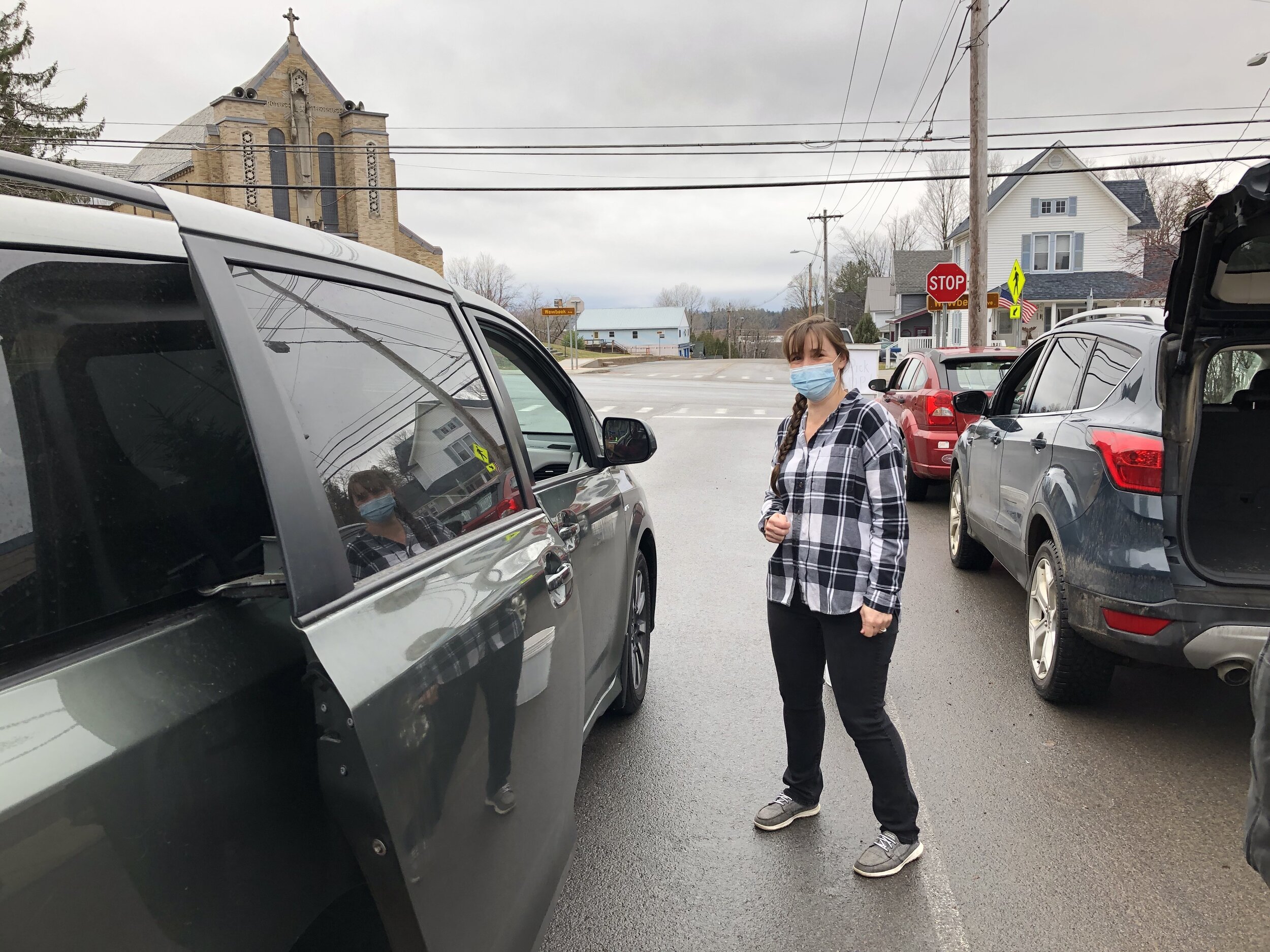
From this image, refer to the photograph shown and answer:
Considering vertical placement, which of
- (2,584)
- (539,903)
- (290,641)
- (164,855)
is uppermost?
(2,584)

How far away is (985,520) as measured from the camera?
20.1 feet

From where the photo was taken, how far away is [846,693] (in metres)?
3.12

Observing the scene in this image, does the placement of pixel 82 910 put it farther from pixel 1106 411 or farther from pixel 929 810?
pixel 1106 411

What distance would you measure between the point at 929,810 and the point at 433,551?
2549 mm

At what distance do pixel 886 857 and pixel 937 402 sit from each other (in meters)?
7.25

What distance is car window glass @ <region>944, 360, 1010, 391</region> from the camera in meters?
10.1

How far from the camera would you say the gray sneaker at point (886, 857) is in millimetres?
3141

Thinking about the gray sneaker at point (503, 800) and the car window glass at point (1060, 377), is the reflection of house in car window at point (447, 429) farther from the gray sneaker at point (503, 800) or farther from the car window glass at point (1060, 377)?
the car window glass at point (1060, 377)

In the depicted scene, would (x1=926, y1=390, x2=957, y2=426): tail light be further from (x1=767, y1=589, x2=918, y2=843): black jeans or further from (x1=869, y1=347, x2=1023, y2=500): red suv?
(x1=767, y1=589, x2=918, y2=843): black jeans

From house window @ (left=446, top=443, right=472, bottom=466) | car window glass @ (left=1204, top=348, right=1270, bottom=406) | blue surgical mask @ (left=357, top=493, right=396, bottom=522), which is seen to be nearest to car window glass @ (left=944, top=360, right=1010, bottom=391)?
car window glass @ (left=1204, top=348, right=1270, bottom=406)

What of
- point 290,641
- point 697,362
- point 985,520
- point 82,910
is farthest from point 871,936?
point 697,362

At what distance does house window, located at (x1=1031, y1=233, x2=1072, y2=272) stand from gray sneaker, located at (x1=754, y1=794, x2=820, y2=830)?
44.1m

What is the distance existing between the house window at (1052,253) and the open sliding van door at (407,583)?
4514cm

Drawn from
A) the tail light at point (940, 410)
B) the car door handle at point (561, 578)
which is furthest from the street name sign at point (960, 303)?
the car door handle at point (561, 578)
